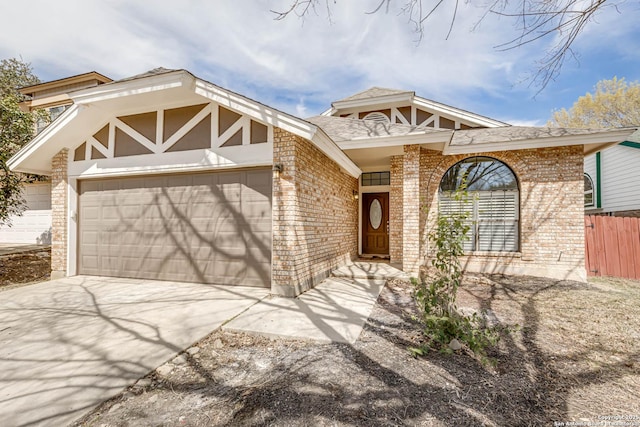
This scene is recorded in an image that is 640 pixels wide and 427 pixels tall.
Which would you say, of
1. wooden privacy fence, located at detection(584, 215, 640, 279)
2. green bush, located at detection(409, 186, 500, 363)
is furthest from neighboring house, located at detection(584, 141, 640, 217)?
green bush, located at detection(409, 186, 500, 363)

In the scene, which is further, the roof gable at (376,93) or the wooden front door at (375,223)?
the wooden front door at (375,223)

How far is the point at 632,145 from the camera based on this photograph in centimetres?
952

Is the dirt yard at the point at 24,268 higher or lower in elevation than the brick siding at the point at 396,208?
lower

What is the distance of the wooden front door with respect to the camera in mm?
9516

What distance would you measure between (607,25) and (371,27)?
2.88 meters

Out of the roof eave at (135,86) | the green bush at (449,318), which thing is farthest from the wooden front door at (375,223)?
the roof eave at (135,86)

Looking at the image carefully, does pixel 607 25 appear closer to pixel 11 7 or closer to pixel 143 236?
pixel 143 236

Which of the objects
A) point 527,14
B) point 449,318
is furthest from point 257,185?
point 527,14

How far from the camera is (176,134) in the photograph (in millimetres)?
5746

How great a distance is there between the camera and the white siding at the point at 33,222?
466 inches

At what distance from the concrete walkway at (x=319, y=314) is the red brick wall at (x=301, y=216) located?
38 cm

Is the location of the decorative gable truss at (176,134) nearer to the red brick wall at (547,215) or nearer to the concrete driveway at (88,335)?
the concrete driveway at (88,335)

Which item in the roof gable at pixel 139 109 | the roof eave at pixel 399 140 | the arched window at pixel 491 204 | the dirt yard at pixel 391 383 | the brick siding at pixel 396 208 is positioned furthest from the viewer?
the brick siding at pixel 396 208

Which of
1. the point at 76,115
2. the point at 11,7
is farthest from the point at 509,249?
the point at 11,7
